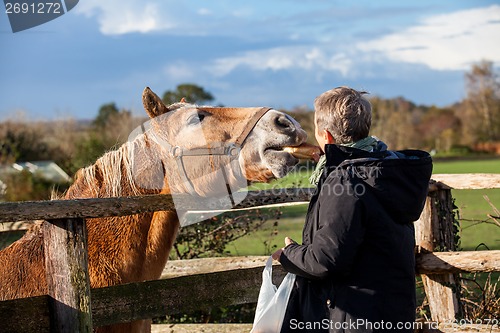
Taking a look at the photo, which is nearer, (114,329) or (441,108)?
(114,329)

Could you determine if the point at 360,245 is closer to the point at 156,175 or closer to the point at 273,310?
the point at 273,310

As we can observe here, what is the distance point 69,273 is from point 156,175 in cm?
97

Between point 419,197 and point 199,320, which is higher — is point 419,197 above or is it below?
above

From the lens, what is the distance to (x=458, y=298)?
4590mm

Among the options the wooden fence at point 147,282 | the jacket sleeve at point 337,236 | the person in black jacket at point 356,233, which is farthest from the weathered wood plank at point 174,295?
the jacket sleeve at point 337,236

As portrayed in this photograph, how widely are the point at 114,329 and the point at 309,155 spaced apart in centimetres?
152

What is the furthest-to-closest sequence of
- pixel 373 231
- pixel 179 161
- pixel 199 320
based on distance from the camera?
pixel 199 320
pixel 179 161
pixel 373 231

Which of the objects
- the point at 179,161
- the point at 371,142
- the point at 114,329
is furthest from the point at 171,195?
the point at 371,142

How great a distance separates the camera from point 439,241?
15.3 feet

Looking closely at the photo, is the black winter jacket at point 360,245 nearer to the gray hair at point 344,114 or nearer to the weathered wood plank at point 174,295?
the gray hair at point 344,114

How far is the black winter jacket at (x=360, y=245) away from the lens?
2533 mm

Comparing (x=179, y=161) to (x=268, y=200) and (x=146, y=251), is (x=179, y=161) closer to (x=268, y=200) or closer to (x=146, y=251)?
(x=146, y=251)

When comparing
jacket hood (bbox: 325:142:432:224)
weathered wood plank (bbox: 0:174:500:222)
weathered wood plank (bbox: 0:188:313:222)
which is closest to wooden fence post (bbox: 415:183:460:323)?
weathered wood plank (bbox: 0:174:500:222)

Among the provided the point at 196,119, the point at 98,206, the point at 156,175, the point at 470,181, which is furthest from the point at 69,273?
the point at 470,181
